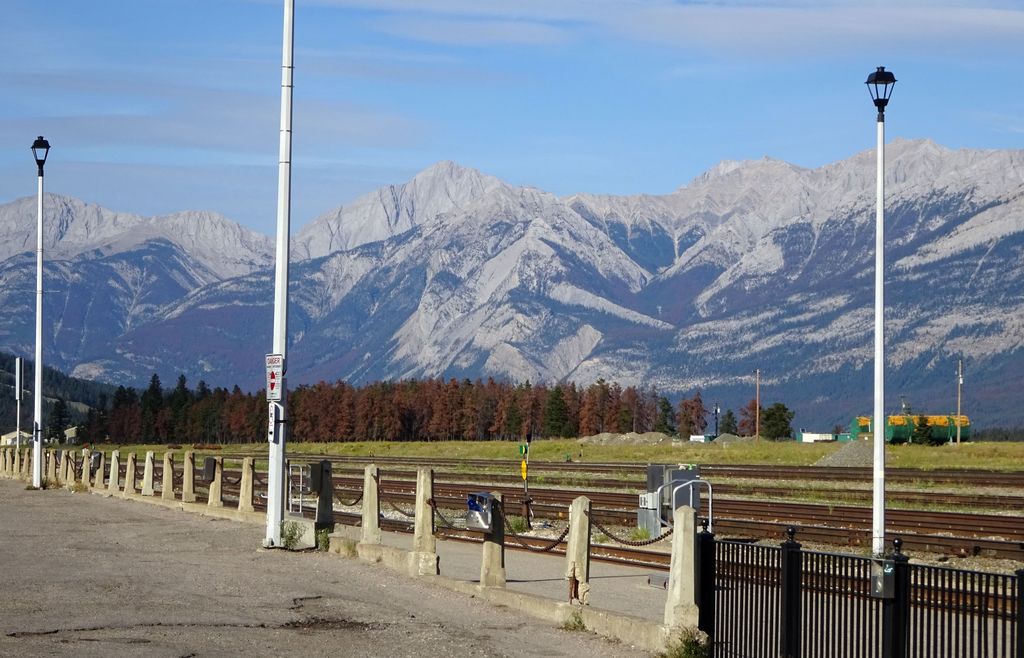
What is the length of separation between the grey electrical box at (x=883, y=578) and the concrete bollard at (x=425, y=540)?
918 centimetres

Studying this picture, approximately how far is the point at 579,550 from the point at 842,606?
4.29 m

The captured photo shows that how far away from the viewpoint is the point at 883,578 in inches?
490

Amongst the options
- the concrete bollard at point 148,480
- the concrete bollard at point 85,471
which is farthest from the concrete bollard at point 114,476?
the concrete bollard at point 148,480

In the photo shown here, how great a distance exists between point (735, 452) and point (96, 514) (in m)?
52.3

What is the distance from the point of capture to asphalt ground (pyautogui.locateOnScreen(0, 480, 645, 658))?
14.8 metres

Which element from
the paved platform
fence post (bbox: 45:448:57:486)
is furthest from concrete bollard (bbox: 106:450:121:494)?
the paved platform

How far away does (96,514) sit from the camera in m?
34.2

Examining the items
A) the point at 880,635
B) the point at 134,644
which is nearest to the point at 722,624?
the point at 880,635

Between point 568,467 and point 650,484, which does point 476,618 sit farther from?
point 568,467

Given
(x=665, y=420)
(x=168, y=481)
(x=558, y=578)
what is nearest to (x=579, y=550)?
(x=558, y=578)

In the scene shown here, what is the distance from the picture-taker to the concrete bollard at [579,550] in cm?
1659

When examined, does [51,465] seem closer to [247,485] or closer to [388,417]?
[247,485]

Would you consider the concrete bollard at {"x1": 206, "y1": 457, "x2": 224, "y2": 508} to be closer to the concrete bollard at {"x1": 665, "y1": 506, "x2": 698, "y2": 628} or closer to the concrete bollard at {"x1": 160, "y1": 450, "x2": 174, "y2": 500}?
the concrete bollard at {"x1": 160, "y1": 450, "x2": 174, "y2": 500}

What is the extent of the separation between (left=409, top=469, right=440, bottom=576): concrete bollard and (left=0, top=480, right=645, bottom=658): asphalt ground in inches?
12.7
